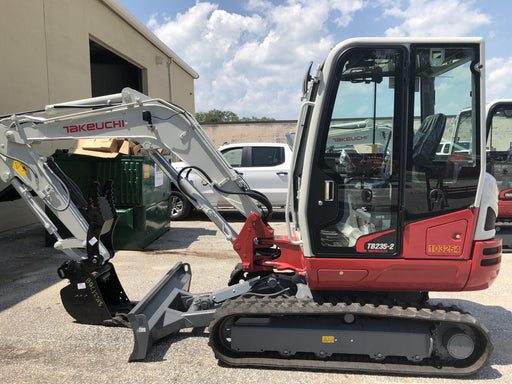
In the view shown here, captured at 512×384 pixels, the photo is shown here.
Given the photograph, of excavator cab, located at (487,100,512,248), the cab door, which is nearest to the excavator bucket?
the cab door

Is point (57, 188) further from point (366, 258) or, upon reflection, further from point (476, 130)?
point (476, 130)

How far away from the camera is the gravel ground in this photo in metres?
2.96

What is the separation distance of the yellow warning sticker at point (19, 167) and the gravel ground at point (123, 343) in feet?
5.26

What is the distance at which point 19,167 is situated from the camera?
383cm

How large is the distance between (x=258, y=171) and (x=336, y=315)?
6.59 meters

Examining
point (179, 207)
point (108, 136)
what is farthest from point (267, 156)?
point (108, 136)

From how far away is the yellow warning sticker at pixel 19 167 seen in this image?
382cm

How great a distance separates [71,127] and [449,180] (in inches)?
136

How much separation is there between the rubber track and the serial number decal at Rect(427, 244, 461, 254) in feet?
1.58

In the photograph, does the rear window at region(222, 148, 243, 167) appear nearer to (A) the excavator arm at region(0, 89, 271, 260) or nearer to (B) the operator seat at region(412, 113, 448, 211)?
(A) the excavator arm at region(0, 89, 271, 260)

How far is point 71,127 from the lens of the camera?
365 cm

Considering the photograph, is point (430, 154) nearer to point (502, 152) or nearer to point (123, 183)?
point (123, 183)

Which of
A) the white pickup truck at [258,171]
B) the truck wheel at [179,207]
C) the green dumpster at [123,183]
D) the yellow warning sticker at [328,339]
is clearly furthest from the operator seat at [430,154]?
the truck wheel at [179,207]

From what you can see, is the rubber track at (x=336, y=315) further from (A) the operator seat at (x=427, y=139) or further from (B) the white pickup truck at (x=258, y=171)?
(B) the white pickup truck at (x=258, y=171)
